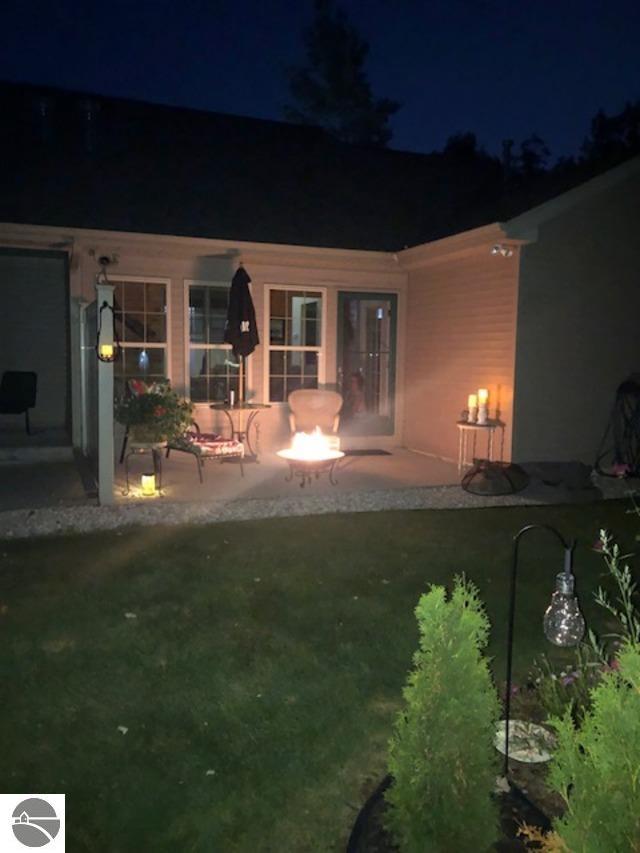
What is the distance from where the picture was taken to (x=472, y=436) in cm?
916

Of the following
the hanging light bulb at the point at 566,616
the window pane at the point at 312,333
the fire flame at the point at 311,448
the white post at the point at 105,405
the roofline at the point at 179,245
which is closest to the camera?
the hanging light bulb at the point at 566,616

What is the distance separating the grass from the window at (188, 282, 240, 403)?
3920mm

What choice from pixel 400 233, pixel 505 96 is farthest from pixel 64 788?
pixel 505 96

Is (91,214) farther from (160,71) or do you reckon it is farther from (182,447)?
(160,71)

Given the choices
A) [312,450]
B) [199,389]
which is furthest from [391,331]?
[312,450]

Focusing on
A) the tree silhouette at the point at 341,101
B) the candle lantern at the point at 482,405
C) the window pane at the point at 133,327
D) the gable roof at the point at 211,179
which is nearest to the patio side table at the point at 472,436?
the candle lantern at the point at 482,405

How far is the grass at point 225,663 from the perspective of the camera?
2.60 metres

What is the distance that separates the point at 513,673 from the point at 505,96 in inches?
1662

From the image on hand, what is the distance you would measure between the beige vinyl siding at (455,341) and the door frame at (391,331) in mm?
197

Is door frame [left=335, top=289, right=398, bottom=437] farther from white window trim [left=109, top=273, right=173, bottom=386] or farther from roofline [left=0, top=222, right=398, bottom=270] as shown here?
white window trim [left=109, top=273, right=173, bottom=386]

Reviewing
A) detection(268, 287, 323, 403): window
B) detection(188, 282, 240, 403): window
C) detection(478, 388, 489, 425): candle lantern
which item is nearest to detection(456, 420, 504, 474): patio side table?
detection(478, 388, 489, 425): candle lantern

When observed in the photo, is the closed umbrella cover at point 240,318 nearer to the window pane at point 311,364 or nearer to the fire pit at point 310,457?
the fire pit at point 310,457

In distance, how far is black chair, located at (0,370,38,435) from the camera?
1038cm

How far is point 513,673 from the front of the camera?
142 inches
